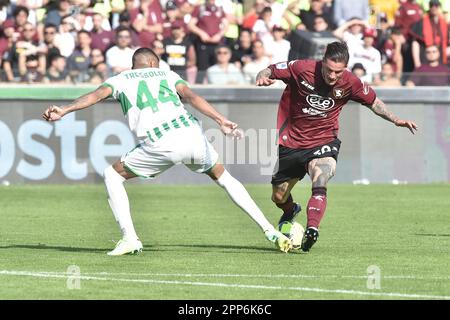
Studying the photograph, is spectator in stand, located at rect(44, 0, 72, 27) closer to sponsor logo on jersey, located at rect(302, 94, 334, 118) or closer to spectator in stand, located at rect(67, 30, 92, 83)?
spectator in stand, located at rect(67, 30, 92, 83)

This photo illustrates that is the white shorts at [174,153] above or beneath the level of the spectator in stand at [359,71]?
above

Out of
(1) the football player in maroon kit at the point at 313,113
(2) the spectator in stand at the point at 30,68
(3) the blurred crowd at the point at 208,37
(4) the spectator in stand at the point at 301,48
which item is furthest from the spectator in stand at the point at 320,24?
(1) the football player in maroon kit at the point at 313,113

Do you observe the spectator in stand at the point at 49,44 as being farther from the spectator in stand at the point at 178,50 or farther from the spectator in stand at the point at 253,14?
the spectator in stand at the point at 253,14

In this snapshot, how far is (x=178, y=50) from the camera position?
25359 millimetres

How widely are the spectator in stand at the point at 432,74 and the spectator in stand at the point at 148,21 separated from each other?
5.21 m

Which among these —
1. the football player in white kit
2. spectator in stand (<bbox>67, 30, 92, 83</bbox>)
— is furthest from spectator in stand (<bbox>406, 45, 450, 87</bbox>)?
the football player in white kit

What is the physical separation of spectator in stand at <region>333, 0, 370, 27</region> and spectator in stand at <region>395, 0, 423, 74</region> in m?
0.77

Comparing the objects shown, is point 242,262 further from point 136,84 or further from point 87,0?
point 87,0

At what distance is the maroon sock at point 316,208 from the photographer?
12.8 metres

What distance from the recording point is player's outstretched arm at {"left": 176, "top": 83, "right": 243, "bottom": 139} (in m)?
12.3

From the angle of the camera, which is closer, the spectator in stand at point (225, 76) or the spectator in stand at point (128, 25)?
the spectator in stand at point (225, 76)

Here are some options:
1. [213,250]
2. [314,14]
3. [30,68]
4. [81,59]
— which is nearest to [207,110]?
[213,250]

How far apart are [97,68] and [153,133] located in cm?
1190

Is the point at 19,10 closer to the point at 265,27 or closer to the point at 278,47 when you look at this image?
the point at 265,27
